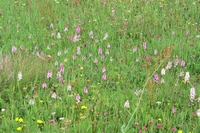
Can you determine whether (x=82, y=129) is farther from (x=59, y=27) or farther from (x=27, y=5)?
(x=27, y=5)

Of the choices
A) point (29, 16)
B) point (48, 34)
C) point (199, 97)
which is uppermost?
point (29, 16)

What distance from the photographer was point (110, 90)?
3428 millimetres

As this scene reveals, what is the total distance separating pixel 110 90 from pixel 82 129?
3.02 ft

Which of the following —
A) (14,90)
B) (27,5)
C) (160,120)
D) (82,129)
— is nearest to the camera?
(82,129)

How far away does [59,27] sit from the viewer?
522cm

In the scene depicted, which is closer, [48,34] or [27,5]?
[48,34]

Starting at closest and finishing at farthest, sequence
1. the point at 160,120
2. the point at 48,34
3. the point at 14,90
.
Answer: the point at 160,120 < the point at 14,90 < the point at 48,34

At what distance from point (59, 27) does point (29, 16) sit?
72cm

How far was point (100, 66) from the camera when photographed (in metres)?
3.89

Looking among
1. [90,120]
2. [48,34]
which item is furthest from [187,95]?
[48,34]

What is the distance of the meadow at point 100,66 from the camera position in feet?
9.08

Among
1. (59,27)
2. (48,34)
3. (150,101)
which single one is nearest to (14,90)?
(150,101)

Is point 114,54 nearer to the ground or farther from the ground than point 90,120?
farther from the ground

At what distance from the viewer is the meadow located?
9.08ft
